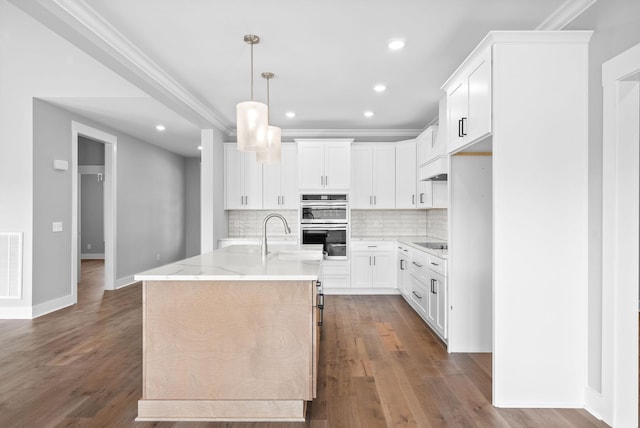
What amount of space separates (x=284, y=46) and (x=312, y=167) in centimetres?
268

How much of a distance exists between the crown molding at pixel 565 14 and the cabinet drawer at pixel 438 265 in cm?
205

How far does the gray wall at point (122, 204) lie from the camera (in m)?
4.58

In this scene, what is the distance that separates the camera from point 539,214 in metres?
2.44

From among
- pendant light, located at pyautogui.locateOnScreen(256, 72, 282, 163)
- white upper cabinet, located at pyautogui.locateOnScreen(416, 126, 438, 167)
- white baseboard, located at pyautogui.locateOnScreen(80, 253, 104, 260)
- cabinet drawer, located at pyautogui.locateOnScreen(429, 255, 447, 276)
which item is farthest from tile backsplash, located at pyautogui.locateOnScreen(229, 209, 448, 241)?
white baseboard, located at pyautogui.locateOnScreen(80, 253, 104, 260)

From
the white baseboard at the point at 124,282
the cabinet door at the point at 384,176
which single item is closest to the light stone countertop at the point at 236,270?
the cabinet door at the point at 384,176

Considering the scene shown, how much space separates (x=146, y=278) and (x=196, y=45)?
2074mm

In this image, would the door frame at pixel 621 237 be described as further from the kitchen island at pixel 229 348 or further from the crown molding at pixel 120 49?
the crown molding at pixel 120 49

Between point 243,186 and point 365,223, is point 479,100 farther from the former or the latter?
point 243,186

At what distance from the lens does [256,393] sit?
7.46ft

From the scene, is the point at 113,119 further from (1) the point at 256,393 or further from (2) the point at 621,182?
(2) the point at 621,182

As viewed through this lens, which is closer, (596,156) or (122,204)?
(596,156)

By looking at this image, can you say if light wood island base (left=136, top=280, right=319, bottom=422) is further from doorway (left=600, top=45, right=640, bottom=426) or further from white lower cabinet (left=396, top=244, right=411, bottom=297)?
white lower cabinet (left=396, top=244, right=411, bottom=297)

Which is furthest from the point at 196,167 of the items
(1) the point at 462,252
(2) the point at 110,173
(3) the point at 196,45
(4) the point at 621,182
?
(4) the point at 621,182

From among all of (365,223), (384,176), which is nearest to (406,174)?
(384,176)
